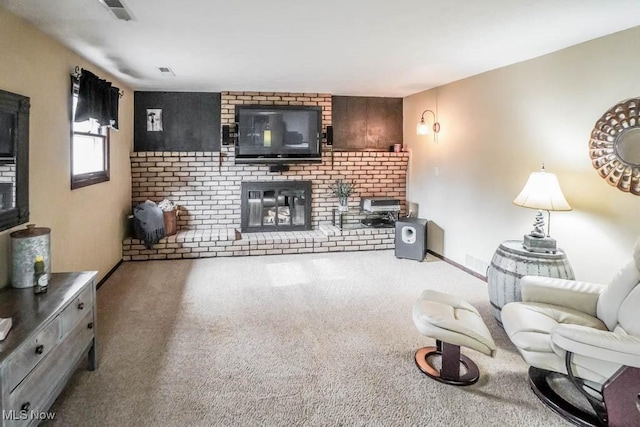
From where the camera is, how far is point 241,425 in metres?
2.07

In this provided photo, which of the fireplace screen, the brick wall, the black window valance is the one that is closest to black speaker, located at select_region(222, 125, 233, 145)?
the brick wall

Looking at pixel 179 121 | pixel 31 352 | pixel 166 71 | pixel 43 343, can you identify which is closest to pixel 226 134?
→ pixel 179 121

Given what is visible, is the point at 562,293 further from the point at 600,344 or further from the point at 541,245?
the point at 600,344

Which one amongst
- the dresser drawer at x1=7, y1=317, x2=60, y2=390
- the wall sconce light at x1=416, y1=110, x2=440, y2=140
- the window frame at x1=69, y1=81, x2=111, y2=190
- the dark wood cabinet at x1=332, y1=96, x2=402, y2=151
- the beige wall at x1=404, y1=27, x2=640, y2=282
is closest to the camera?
the dresser drawer at x1=7, y1=317, x2=60, y2=390

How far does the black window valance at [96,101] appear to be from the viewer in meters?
3.68

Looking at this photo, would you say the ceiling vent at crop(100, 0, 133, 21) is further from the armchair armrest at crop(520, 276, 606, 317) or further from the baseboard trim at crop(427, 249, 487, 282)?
the baseboard trim at crop(427, 249, 487, 282)

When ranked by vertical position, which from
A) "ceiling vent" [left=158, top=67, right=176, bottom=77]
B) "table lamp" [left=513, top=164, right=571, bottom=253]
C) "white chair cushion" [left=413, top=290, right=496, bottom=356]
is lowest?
"white chair cushion" [left=413, top=290, right=496, bottom=356]

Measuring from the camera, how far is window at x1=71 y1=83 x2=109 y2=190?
368 centimetres

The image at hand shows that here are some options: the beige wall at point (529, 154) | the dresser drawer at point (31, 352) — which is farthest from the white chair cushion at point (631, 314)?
the dresser drawer at point (31, 352)

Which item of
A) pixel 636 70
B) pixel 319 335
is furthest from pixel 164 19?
pixel 636 70

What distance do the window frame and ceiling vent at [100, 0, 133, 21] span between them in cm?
126

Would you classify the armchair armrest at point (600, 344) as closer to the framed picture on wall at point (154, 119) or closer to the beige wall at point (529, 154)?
the beige wall at point (529, 154)

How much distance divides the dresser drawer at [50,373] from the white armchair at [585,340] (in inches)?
93.1

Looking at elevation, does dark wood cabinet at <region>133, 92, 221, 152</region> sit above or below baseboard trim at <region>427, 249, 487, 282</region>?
above
